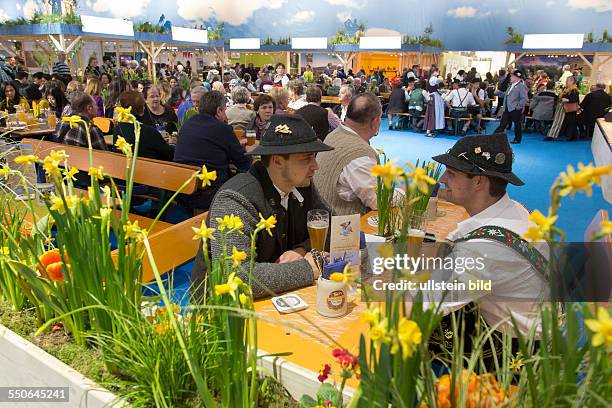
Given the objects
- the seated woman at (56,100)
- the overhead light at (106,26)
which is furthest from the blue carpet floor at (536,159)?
the overhead light at (106,26)

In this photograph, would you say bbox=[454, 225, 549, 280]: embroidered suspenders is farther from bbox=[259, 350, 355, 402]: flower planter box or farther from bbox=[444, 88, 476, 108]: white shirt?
bbox=[444, 88, 476, 108]: white shirt

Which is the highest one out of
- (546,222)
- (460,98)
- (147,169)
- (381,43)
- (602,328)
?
(381,43)

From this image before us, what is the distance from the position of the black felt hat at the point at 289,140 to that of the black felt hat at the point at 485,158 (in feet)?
1.77

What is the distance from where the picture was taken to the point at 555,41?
1366cm

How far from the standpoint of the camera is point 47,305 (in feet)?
3.97

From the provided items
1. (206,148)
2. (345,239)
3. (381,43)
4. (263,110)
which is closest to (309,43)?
(381,43)

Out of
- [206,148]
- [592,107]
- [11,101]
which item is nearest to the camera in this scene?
[206,148]

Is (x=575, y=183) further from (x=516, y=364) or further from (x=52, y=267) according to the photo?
(x=52, y=267)

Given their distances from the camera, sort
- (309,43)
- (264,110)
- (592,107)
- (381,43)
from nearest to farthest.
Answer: (264,110), (592,107), (381,43), (309,43)

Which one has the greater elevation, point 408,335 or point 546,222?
point 546,222

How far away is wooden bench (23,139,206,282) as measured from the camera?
7.39 ft

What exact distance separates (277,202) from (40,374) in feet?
3.65

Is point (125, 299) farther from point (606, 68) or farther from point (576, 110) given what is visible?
point (606, 68)

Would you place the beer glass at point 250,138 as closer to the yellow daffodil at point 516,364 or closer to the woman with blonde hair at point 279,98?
the woman with blonde hair at point 279,98
